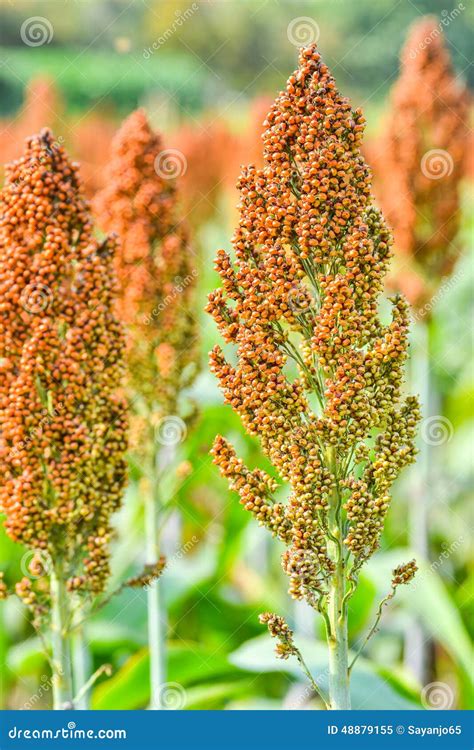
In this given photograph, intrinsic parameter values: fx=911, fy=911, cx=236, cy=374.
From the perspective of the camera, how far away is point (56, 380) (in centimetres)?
238

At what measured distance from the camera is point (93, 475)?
244cm

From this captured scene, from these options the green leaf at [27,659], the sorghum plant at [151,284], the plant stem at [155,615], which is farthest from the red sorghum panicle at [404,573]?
the green leaf at [27,659]

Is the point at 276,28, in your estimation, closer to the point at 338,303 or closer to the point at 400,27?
the point at 400,27

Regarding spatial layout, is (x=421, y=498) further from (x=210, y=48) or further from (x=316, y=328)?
(x=210, y=48)

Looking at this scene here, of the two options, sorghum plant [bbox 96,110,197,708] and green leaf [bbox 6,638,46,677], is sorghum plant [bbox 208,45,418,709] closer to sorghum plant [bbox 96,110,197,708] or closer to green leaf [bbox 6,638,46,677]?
sorghum plant [bbox 96,110,197,708]

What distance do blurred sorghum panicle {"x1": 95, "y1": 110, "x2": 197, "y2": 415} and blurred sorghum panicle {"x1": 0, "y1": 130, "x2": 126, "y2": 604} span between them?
1083 millimetres

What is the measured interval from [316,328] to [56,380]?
0.76 metres

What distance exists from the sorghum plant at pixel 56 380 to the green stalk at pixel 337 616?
0.67 meters

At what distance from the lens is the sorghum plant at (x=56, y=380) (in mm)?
2357

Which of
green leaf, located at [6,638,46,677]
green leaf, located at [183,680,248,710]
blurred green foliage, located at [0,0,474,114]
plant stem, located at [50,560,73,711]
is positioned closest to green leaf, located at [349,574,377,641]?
green leaf, located at [183,680,248,710]

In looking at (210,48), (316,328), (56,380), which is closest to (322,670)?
(56,380)

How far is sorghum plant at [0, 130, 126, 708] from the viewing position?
7.73ft

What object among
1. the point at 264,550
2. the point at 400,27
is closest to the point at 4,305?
the point at 264,550
